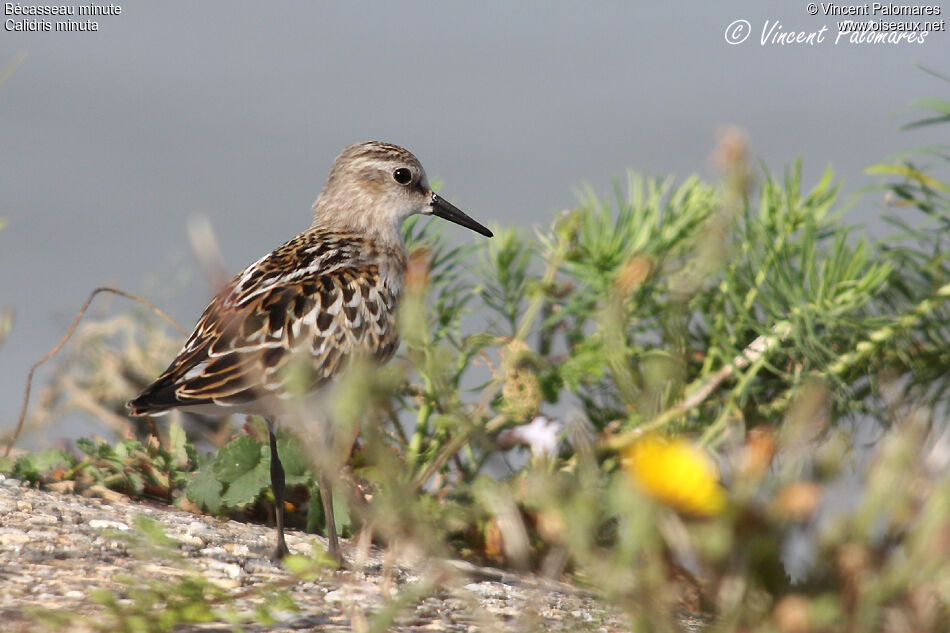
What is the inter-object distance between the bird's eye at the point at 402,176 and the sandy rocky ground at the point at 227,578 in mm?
2350

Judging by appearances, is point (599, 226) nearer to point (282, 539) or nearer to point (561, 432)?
point (561, 432)

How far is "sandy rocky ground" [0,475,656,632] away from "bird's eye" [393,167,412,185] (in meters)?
2.35

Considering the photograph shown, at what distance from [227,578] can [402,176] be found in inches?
122

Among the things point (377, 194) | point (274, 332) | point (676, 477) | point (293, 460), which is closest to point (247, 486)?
point (293, 460)

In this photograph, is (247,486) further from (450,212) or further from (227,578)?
(450,212)

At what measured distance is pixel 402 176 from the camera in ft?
20.4

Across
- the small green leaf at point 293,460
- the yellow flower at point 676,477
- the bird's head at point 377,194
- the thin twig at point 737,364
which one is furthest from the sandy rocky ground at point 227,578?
the bird's head at point 377,194

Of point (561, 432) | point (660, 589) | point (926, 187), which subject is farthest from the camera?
point (926, 187)

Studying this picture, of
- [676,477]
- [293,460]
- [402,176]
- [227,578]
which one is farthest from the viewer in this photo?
[402,176]

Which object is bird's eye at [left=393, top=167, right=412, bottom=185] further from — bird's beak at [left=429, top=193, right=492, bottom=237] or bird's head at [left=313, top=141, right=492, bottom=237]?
bird's beak at [left=429, top=193, right=492, bottom=237]

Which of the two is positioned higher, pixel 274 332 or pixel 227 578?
pixel 274 332

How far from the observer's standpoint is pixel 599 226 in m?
5.12

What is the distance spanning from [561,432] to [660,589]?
68.8 inches

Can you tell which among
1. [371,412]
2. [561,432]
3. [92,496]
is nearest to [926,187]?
[561,432]
